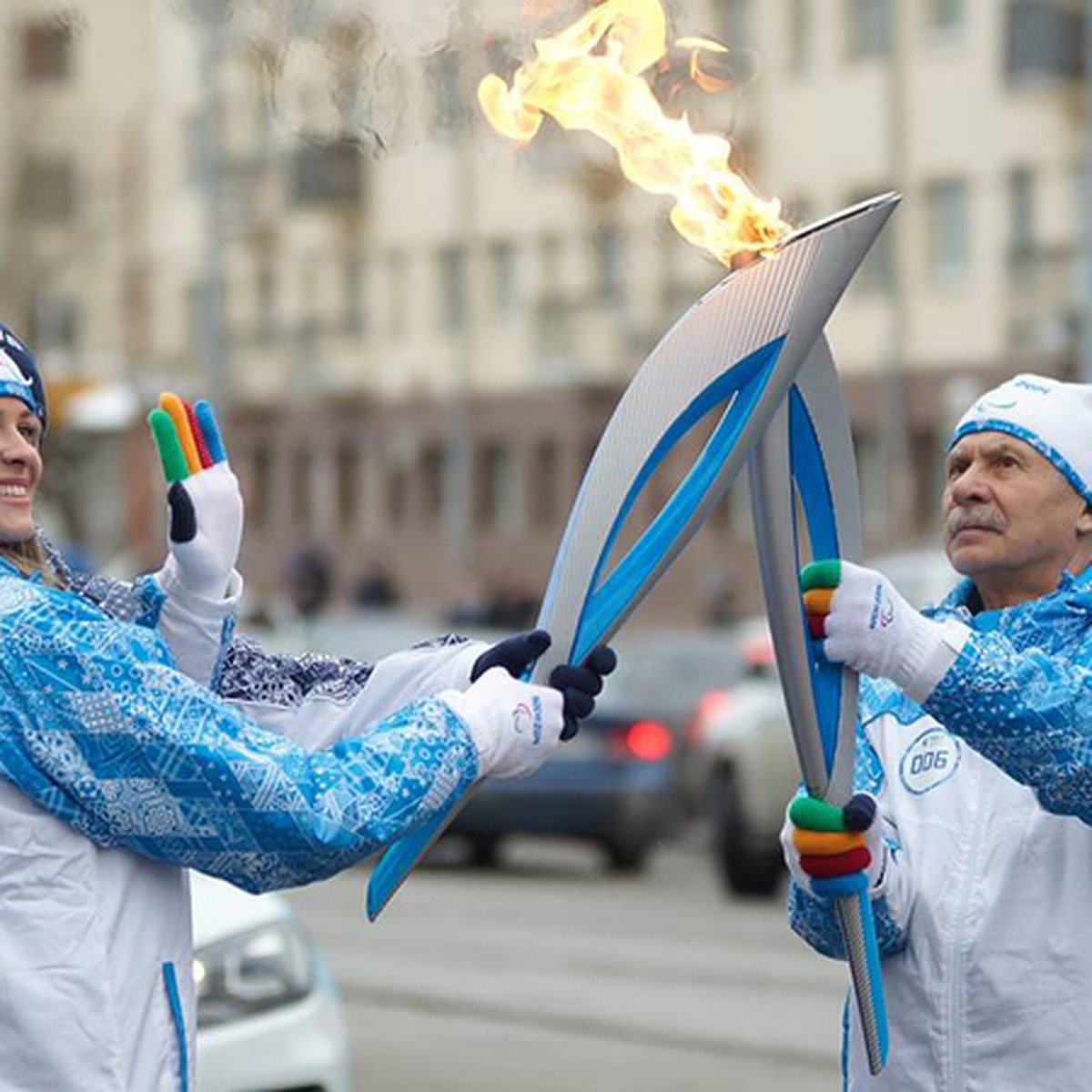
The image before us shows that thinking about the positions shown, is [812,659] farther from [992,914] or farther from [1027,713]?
[992,914]

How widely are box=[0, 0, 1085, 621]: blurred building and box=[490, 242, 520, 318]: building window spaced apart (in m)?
0.06

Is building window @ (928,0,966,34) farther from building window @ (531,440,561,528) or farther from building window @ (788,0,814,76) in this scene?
building window @ (531,440,561,528)

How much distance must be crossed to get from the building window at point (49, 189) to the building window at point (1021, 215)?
10.2 metres

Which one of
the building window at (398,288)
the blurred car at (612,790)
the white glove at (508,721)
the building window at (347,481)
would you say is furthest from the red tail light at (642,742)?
the building window at (347,481)

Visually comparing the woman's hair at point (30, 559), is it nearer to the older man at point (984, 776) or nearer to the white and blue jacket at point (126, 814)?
the white and blue jacket at point (126, 814)

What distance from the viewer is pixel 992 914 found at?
4.15 metres

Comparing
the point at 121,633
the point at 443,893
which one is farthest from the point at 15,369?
the point at 443,893

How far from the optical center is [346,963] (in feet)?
39.9

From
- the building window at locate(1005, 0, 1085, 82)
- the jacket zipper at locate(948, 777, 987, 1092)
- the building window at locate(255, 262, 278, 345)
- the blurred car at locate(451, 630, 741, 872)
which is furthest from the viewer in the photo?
the building window at locate(255, 262, 278, 345)

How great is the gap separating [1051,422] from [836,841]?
2.28 feet

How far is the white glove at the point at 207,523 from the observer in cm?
393

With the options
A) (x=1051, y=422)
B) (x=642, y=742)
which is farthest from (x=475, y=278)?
(x=1051, y=422)

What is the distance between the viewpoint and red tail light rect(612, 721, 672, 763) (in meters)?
16.1

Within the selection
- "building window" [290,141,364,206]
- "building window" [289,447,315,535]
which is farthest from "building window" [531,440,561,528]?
"building window" [289,447,315,535]
